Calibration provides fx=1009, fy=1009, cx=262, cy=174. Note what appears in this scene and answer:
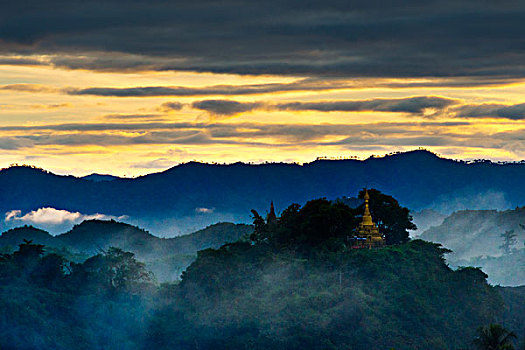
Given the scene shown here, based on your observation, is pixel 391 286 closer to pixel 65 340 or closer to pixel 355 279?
pixel 355 279

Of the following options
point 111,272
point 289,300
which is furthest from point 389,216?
point 111,272

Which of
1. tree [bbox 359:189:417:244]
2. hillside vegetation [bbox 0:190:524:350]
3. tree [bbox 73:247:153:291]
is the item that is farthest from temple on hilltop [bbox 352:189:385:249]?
tree [bbox 73:247:153:291]

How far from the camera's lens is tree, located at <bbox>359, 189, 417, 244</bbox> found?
14475cm

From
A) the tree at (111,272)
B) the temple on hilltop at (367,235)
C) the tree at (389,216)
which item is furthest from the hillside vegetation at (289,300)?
the temple on hilltop at (367,235)

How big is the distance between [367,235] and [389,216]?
639 centimetres

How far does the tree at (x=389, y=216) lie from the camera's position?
144750mm

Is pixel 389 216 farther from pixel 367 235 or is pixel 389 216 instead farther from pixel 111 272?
pixel 111 272

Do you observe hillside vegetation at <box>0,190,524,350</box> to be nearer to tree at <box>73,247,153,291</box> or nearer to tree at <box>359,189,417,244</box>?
tree at <box>359,189,417,244</box>

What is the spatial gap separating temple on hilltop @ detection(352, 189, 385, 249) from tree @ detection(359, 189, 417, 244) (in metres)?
2.45

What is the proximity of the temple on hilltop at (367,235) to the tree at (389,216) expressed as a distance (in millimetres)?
2449

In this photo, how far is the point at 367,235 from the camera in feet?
462

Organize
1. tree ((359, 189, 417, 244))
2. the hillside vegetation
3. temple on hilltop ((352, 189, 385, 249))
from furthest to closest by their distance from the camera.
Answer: tree ((359, 189, 417, 244)), temple on hilltop ((352, 189, 385, 249)), the hillside vegetation

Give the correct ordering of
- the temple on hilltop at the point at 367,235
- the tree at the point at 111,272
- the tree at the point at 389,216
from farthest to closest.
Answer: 1. the tree at the point at 111,272
2. the tree at the point at 389,216
3. the temple on hilltop at the point at 367,235

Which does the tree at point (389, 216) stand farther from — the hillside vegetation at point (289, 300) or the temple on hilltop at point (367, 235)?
the temple on hilltop at point (367, 235)
